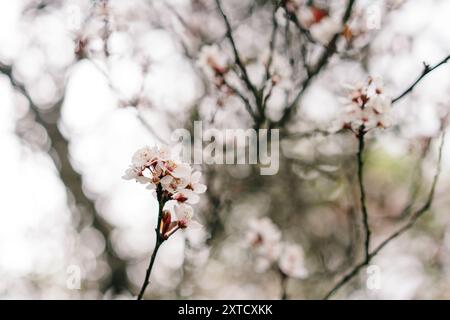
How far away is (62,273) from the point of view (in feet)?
13.1

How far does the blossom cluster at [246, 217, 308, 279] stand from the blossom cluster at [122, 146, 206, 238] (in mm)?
1321

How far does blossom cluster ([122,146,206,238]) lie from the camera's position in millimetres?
1020

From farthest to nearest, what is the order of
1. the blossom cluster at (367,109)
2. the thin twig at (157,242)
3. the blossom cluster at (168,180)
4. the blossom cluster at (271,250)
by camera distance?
the blossom cluster at (271,250) < the blossom cluster at (367,109) < the blossom cluster at (168,180) < the thin twig at (157,242)

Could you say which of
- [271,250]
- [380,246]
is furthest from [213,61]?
[380,246]

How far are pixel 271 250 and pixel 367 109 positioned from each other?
3.75ft

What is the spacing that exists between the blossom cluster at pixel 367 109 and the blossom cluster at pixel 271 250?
3.22 feet

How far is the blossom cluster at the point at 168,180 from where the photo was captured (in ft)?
3.34

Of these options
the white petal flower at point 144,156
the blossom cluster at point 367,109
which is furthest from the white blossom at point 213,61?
the white petal flower at point 144,156

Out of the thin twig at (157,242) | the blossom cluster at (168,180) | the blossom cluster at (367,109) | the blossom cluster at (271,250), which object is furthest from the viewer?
the blossom cluster at (271,250)

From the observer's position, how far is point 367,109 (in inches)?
58.7

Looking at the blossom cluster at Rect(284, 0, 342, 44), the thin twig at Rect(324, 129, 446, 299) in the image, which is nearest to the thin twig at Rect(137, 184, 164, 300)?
the thin twig at Rect(324, 129, 446, 299)

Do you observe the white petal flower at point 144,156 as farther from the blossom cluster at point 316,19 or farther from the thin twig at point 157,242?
the blossom cluster at point 316,19

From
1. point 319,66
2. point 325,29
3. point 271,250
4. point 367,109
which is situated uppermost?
point 325,29

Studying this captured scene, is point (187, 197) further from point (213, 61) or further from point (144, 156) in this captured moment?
point (213, 61)
